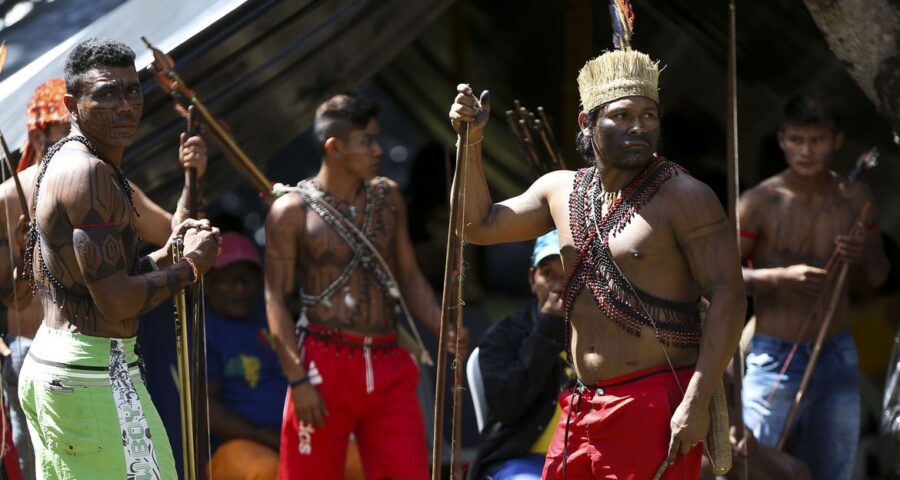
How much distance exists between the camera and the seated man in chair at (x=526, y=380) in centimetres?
515

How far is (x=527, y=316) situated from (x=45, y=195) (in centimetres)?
217

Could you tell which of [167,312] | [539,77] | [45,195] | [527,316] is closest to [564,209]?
[527,316]

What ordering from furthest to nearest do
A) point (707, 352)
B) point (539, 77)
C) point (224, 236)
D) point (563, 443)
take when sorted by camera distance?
point (539, 77) → point (224, 236) → point (563, 443) → point (707, 352)

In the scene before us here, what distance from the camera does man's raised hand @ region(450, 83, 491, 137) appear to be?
12.9ft

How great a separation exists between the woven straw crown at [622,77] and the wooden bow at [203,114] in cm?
150

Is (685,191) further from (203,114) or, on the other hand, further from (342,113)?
(342,113)

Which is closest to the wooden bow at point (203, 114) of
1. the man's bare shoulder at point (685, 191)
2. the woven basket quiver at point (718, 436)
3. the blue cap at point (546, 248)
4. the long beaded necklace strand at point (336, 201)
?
the long beaded necklace strand at point (336, 201)

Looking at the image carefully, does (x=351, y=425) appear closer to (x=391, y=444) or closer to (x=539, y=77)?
(x=391, y=444)

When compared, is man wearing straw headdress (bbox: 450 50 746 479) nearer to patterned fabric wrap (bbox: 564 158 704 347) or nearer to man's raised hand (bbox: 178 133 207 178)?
patterned fabric wrap (bbox: 564 158 704 347)

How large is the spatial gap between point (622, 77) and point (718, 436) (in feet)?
3.66

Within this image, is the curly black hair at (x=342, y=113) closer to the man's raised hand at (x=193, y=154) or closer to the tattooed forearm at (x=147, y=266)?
the man's raised hand at (x=193, y=154)

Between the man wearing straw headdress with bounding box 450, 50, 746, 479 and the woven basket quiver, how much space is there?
5 cm

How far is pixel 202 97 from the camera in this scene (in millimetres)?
5109

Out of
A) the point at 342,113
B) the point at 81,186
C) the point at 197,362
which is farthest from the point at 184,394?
the point at 342,113
